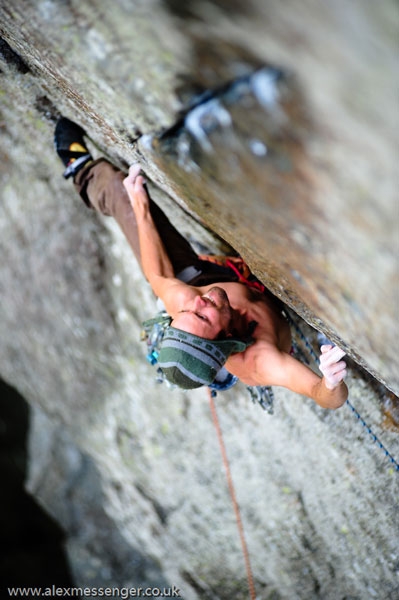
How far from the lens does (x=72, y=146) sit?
3826 mm

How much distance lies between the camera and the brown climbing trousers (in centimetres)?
335

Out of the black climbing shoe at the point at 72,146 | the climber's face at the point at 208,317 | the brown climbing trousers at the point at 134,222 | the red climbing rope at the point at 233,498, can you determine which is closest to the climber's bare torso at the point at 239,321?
the climber's face at the point at 208,317

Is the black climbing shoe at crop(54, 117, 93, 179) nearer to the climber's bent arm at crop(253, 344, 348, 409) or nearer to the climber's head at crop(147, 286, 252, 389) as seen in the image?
the climber's head at crop(147, 286, 252, 389)

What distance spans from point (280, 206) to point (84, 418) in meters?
5.32

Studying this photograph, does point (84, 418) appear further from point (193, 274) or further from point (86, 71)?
point (86, 71)

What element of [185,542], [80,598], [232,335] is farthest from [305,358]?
[80,598]

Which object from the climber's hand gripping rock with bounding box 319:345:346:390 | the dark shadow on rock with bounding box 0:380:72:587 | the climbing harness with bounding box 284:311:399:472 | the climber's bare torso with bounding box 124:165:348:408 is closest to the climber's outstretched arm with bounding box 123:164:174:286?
the climber's bare torso with bounding box 124:165:348:408

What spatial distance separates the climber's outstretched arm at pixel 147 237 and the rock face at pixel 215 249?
254 mm

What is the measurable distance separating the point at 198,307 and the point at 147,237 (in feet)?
2.72

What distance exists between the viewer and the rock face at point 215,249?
1330 mm

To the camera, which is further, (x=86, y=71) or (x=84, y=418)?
(x=84, y=418)

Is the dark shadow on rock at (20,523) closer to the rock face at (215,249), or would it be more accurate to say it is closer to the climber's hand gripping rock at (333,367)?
the rock face at (215,249)

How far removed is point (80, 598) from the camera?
24.7ft

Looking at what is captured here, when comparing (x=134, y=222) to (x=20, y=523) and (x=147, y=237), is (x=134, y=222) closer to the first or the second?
(x=147, y=237)
